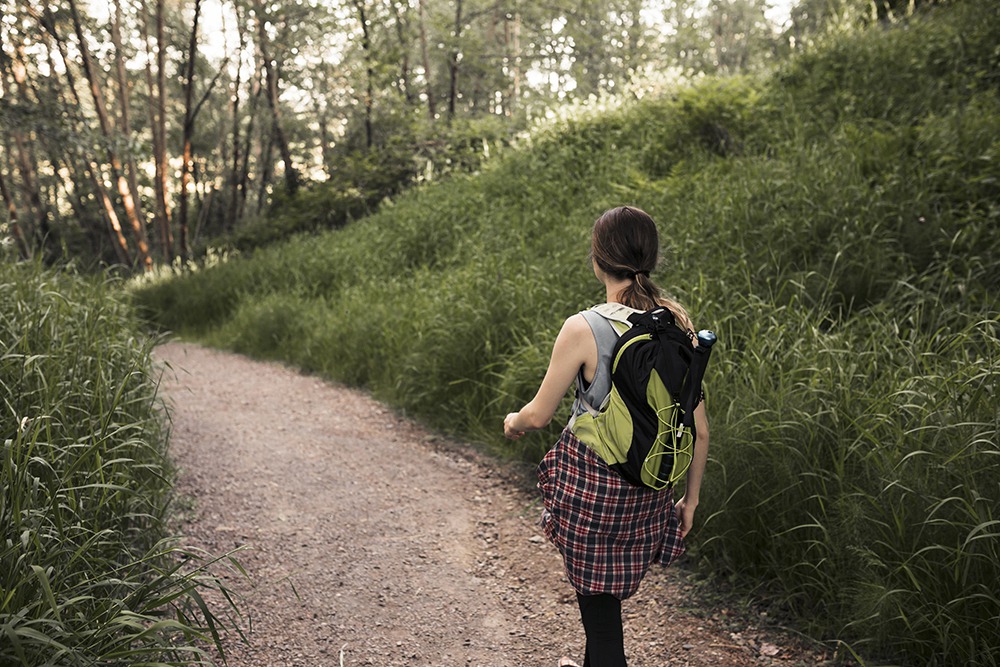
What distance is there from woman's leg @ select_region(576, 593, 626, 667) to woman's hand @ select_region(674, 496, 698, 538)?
0.36m

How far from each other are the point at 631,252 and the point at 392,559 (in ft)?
8.27

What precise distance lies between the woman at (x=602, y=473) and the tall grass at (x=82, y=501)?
46.4 inches

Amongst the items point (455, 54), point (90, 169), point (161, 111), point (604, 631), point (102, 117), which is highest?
point (455, 54)

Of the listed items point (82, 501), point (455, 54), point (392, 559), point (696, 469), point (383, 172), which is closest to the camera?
point (696, 469)

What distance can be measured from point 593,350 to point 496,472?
3207 mm

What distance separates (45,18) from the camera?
15.0 metres

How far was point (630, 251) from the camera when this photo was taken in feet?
7.02

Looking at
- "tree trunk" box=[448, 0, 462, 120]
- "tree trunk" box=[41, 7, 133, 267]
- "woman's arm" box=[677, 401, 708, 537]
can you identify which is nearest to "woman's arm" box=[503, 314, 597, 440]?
"woman's arm" box=[677, 401, 708, 537]

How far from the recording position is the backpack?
2023mm

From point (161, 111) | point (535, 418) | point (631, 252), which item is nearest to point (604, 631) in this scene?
point (535, 418)

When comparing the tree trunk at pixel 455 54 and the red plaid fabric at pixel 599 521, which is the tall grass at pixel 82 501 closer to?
the red plaid fabric at pixel 599 521

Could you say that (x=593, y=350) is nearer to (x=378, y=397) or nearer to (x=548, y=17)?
(x=378, y=397)

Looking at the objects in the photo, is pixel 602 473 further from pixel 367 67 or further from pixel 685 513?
pixel 367 67

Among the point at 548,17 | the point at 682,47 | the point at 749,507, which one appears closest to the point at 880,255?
the point at 749,507
